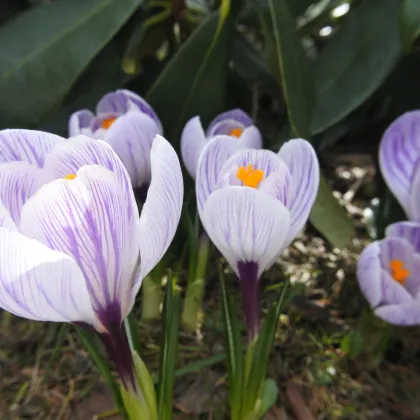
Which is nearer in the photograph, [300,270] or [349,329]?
[349,329]

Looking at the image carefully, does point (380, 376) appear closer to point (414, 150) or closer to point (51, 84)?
point (414, 150)

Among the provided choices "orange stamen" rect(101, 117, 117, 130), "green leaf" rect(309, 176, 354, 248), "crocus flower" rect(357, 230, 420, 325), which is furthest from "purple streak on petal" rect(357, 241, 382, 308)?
"orange stamen" rect(101, 117, 117, 130)

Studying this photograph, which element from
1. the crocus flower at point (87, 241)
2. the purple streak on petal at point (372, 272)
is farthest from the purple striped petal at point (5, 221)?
the purple streak on petal at point (372, 272)

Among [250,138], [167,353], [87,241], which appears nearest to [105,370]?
[167,353]

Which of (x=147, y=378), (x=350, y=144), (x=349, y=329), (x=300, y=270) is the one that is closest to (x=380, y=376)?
(x=349, y=329)

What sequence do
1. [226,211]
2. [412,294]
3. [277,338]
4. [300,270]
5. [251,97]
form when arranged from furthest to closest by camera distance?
1. [251,97]
2. [300,270]
3. [277,338]
4. [412,294]
5. [226,211]

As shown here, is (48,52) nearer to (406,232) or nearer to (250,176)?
(250,176)

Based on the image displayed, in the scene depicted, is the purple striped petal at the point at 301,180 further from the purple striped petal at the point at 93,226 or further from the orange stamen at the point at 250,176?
the purple striped petal at the point at 93,226
